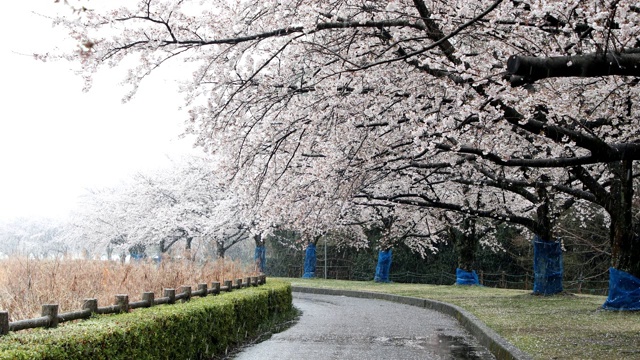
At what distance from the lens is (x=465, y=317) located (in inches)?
592

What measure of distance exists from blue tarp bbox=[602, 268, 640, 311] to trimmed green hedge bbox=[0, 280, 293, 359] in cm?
784

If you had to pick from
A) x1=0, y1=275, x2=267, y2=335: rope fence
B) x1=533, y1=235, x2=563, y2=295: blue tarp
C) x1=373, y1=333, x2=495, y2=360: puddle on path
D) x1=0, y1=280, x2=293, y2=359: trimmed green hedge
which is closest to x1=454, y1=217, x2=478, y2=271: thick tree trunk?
x1=533, y1=235, x2=563, y2=295: blue tarp

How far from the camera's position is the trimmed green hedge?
567 cm

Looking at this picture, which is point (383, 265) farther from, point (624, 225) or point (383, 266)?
point (624, 225)

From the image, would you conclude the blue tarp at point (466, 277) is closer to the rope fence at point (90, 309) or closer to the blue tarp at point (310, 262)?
the blue tarp at point (310, 262)

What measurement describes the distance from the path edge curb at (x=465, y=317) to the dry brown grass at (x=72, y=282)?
5.79 m

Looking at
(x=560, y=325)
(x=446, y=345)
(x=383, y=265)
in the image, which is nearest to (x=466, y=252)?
(x=383, y=265)

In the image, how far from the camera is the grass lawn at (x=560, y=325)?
9.55 meters

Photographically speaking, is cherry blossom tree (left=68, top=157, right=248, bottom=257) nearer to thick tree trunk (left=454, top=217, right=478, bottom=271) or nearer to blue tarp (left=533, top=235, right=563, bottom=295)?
thick tree trunk (left=454, top=217, right=478, bottom=271)

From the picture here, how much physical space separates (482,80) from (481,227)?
23957mm

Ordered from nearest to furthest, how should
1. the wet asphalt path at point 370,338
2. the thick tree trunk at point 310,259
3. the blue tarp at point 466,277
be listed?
the wet asphalt path at point 370,338, the blue tarp at point 466,277, the thick tree trunk at point 310,259

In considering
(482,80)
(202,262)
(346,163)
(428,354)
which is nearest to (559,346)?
(428,354)

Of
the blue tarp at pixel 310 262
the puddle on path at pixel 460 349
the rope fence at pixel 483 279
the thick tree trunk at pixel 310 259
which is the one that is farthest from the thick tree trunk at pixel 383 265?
the puddle on path at pixel 460 349

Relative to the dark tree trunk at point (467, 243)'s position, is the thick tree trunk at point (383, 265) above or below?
below
